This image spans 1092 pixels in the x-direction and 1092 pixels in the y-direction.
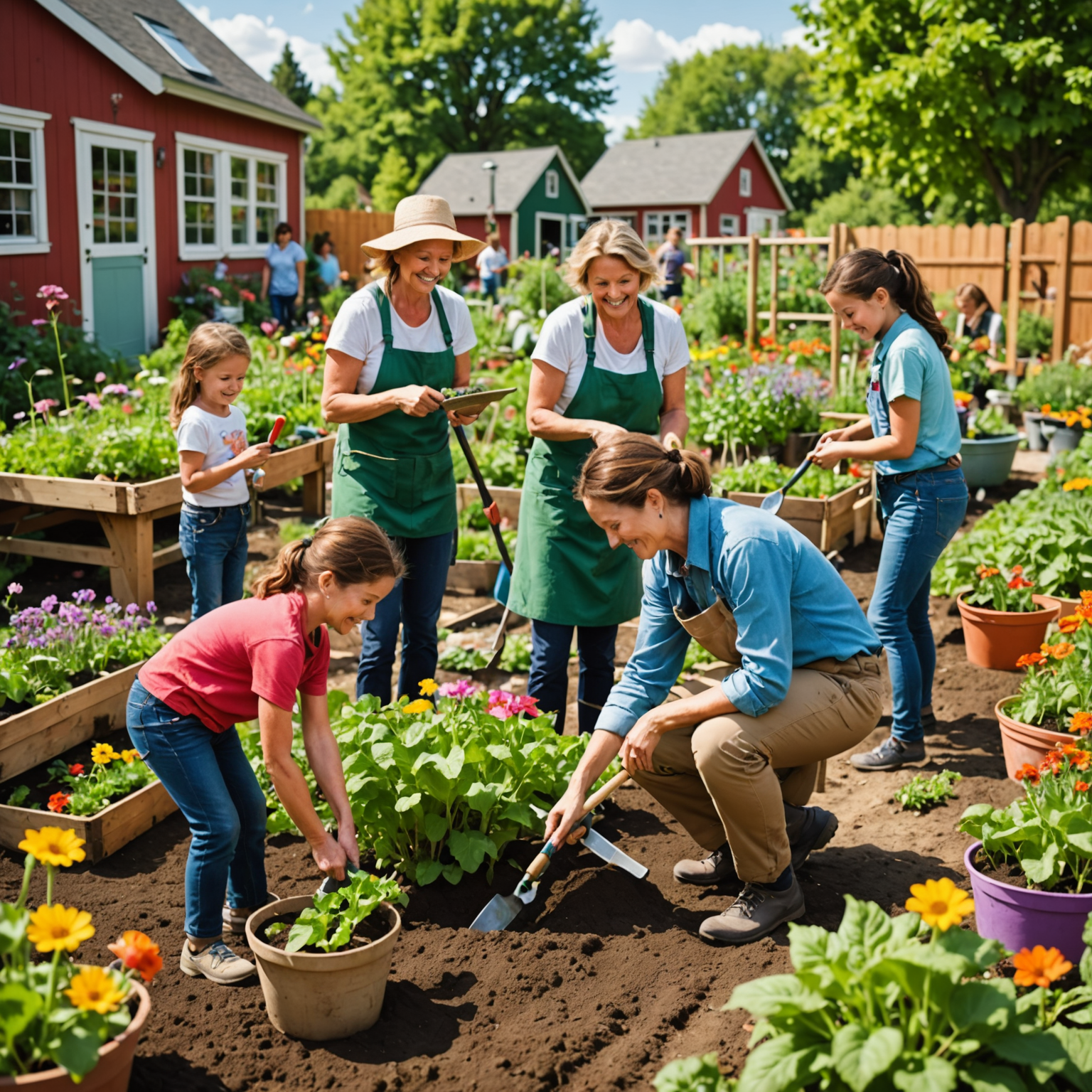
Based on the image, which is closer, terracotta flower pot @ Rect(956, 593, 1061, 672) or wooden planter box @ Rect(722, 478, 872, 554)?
terracotta flower pot @ Rect(956, 593, 1061, 672)

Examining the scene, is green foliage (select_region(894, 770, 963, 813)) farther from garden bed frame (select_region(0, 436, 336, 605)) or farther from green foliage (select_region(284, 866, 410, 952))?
garden bed frame (select_region(0, 436, 336, 605))

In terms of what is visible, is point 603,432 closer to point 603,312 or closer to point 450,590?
point 603,312

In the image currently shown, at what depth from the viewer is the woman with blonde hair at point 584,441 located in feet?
12.4

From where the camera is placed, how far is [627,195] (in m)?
39.8

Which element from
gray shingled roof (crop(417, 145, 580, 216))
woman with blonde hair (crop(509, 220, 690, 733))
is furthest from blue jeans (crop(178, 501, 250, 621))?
gray shingled roof (crop(417, 145, 580, 216))

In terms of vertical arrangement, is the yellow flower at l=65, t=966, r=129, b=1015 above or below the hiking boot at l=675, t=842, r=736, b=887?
above

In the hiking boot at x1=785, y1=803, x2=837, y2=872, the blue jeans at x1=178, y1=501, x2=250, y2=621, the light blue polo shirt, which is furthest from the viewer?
the blue jeans at x1=178, y1=501, x2=250, y2=621

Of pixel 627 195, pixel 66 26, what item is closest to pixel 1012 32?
pixel 66 26

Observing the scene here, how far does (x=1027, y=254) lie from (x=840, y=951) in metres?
14.5

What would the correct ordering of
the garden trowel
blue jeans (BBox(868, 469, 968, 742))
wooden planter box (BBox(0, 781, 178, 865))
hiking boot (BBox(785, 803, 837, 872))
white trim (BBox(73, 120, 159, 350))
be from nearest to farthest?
the garden trowel, hiking boot (BBox(785, 803, 837, 872)), wooden planter box (BBox(0, 781, 178, 865)), blue jeans (BBox(868, 469, 968, 742)), white trim (BBox(73, 120, 159, 350))

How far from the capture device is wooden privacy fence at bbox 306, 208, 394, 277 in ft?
80.7

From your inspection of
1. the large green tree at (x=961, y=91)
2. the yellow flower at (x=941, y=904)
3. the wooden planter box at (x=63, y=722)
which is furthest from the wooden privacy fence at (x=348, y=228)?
the yellow flower at (x=941, y=904)

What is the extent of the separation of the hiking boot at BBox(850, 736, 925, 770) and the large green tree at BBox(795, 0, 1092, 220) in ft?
53.4

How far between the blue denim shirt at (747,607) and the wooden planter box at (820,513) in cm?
340
